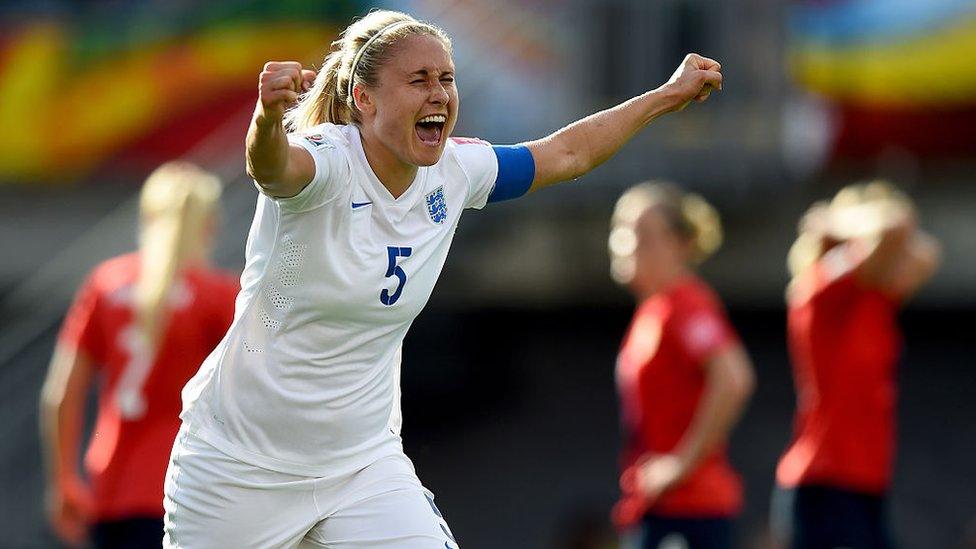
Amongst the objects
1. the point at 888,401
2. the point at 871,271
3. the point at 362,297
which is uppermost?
the point at 362,297

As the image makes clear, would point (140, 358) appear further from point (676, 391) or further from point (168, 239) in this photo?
point (676, 391)

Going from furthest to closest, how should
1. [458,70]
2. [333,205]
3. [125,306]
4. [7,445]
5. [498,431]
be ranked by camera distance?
1. [498,431]
2. [458,70]
3. [7,445]
4. [125,306]
5. [333,205]

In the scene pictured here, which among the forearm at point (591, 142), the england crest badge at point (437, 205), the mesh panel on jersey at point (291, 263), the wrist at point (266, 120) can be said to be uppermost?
the wrist at point (266, 120)

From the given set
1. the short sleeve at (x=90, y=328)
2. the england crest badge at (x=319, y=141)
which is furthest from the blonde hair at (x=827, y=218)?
the england crest badge at (x=319, y=141)

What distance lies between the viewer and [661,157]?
11.2m

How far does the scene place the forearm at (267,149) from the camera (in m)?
3.93

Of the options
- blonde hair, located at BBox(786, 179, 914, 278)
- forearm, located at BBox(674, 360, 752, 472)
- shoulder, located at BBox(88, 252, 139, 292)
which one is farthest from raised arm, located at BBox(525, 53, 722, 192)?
blonde hair, located at BBox(786, 179, 914, 278)

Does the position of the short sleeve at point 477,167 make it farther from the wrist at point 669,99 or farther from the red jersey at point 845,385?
the red jersey at point 845,385

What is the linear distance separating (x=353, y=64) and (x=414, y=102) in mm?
219

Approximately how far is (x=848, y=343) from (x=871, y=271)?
301mm

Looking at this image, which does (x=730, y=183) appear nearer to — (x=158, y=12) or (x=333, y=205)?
(x=158, y=12)

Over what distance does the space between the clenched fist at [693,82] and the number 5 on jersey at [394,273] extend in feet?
2.97

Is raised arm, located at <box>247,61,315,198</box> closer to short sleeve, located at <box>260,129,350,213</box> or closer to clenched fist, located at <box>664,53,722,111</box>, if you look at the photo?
short sleeve, located at <box>260,129,350,213</box>

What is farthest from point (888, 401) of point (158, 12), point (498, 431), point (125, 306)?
point (158, 12)
